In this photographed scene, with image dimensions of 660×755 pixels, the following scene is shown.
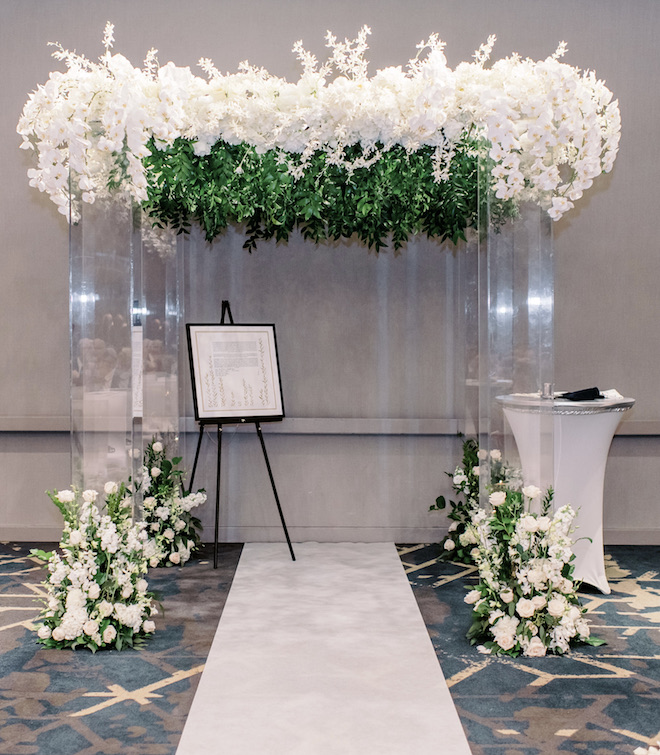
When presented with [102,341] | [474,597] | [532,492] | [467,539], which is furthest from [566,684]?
[102,341]

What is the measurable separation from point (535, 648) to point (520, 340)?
128 centimetres

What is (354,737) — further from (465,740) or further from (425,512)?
(425,512)

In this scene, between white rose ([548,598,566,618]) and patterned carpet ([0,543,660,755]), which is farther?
white rose ([548,598,566,618])

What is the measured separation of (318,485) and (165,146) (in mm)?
2603

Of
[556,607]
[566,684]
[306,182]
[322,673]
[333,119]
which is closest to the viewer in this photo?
[566,684]

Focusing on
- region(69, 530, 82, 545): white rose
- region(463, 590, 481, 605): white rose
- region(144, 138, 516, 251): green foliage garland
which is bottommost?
region(463, 590, 481, 605): white rose

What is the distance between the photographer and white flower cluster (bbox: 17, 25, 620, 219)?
326cm

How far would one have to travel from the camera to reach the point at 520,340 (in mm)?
3438

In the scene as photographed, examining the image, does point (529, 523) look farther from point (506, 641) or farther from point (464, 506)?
point (464, 506)

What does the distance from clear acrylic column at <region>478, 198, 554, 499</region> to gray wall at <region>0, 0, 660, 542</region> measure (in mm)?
1807

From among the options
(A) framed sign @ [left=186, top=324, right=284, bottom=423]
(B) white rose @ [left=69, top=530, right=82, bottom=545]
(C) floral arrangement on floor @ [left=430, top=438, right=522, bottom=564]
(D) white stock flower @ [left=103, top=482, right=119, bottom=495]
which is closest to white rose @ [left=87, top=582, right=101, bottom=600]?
(B) white rose @ [left=69, top=530, right=82, bottom=545]

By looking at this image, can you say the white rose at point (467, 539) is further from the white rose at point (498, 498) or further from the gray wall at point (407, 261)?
the white rose at point (498, 498)

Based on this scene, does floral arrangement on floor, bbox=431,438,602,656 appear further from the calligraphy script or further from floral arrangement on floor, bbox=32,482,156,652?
the calligraphy script

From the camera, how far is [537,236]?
3.41 meters
